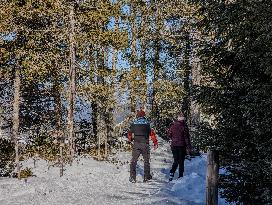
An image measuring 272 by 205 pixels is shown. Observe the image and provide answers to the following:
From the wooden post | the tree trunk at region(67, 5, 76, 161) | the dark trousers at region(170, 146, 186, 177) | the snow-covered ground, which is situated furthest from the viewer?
the tree trunk at region(67, 5, 76, 161)

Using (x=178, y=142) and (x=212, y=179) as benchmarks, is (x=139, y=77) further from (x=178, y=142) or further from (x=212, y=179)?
(x=212, y=179)

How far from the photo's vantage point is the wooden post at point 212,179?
29.3 ft

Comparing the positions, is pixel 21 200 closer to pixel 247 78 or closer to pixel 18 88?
pixel 247 78

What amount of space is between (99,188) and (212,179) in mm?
5121

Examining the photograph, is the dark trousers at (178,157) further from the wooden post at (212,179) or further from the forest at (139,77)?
the wooden post at (212,179)

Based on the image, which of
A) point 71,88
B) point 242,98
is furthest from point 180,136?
point 242,98


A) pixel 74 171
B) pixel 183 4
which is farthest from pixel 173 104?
pixel 74 171

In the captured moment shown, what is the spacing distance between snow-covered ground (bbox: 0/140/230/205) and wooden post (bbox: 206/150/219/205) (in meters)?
1.48

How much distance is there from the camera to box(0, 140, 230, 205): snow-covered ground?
1098 centimetres

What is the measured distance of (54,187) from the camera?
42.0 ft

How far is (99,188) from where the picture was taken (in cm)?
1339

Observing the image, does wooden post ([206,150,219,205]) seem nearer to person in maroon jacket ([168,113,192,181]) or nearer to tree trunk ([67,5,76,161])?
person in maroon jacket ([168,113,192,181])

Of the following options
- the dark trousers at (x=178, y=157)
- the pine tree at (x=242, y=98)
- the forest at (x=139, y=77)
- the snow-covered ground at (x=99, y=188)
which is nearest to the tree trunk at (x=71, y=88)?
the forest at (x=139, y=77)

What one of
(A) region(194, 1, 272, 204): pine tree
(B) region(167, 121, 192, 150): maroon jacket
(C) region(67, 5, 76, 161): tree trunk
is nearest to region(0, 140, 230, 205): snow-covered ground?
(C) region(67, 5, 76, 161): tree trunk
